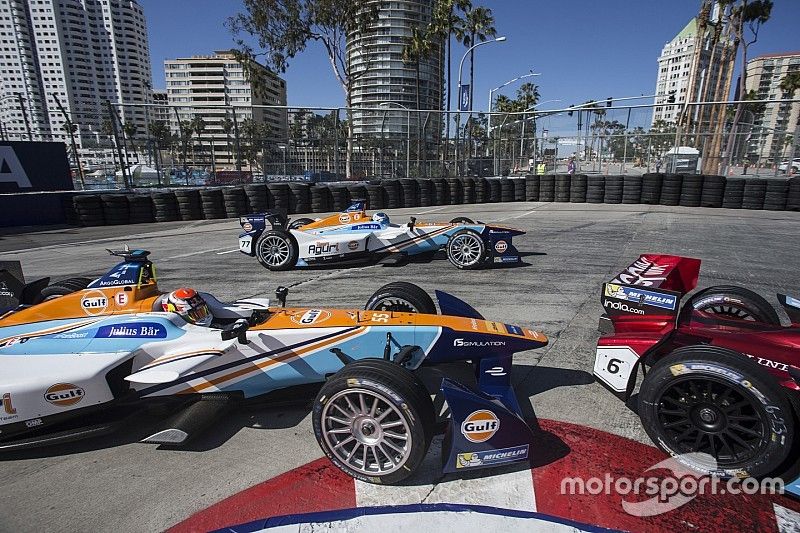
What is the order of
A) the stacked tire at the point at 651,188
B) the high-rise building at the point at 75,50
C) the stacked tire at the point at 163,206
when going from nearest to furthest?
the stacked tire at the point at 163,206 < the stacked tire at the point at 651,188 < the high-rise building at the point at 75,50

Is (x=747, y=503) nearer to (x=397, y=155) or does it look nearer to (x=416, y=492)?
(x=416, y=492)

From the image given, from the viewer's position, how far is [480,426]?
287 cm

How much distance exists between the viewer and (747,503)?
2.70 meters

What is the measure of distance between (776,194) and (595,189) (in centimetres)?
661

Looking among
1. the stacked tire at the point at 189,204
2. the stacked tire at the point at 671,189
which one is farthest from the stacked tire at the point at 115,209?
the stacked tire at the point at 671,189

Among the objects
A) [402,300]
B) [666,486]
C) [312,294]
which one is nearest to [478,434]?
[666,486]

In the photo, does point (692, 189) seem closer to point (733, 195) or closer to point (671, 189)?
point (671, 189)

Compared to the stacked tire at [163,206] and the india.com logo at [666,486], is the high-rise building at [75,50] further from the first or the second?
the india.com logo at [666,486]

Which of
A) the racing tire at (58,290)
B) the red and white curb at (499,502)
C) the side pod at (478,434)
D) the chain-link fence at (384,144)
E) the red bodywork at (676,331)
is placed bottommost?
the red and white curb at (499,502)

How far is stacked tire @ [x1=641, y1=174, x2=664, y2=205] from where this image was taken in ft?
63.6

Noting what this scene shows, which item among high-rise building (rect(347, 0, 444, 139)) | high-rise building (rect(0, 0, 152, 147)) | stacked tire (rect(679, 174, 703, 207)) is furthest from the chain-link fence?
high-rise building (rect(0, 0, 152, 147))

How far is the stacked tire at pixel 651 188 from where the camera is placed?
19.4 m

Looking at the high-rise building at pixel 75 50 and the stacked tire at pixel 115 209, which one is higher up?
the high-rise building at pixel 75 50

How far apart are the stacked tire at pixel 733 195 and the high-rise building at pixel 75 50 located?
350 ft
